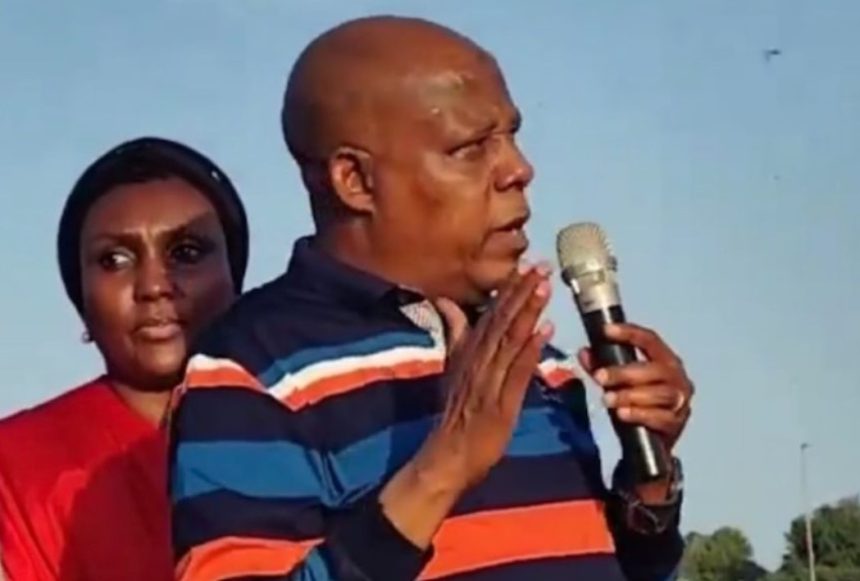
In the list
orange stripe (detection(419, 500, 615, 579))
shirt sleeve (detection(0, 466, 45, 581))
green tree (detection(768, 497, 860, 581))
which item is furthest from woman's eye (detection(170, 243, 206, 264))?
green tree (detection(768, 497, 860, 581))

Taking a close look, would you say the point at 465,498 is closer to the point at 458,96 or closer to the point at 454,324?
the point at 454,324

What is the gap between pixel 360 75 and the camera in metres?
3.06

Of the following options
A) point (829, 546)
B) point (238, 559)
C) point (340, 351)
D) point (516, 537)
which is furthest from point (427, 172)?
point (829, 546)

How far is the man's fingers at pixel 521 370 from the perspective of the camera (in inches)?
105

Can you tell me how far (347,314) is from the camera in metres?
3.01

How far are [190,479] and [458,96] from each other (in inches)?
26.4

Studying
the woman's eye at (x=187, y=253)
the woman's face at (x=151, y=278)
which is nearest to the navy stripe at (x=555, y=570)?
the woman's face at (x=151, y=278)

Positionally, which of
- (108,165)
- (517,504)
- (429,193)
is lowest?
(517,504)

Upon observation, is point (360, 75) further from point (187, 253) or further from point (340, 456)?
point (187, 253)

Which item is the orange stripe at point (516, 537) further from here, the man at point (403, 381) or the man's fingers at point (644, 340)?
the man's fingers at point (644, 340)

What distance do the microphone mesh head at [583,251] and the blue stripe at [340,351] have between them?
224mm

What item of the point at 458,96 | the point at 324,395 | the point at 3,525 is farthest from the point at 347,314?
the point at 3,525

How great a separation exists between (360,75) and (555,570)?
29.4 inches

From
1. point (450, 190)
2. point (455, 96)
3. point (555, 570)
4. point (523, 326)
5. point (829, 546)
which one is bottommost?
point (829, 546)
